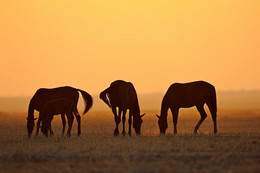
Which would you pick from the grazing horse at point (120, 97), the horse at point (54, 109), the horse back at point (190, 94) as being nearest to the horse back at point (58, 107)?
the horse at point (54, 109)

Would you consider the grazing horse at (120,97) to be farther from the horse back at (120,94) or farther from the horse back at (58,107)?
the horse back at (58,107)

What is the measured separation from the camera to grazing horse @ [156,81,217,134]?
23.2 meters

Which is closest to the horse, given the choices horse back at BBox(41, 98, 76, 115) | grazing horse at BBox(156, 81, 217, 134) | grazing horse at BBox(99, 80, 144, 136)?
horse back at BBox(41, 98, 76, 115)

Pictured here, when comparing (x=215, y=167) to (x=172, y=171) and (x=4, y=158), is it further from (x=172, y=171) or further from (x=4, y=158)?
(x=4, y=158)

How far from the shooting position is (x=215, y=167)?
12047 millimetres

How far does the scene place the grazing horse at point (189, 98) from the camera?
23.2 m

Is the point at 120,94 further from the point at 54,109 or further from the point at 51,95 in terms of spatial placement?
the point at 51,95

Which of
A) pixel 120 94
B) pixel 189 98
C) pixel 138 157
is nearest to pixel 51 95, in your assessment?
pixel 120 94

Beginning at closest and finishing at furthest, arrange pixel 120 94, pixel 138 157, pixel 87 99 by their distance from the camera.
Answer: pixel 138 157
pixel 120 94
pixel 87 99

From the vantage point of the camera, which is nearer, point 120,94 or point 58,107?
point 58,107

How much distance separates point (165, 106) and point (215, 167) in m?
11.7

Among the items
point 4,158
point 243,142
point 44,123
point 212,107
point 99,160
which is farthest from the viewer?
point 212,107

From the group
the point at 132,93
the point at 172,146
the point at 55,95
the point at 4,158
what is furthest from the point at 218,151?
the point at 55,95

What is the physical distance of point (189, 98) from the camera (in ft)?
76.7
